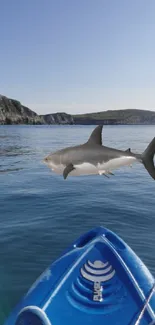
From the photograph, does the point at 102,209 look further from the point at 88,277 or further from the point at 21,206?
the point at 88,277

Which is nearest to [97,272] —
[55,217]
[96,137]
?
[96,137]

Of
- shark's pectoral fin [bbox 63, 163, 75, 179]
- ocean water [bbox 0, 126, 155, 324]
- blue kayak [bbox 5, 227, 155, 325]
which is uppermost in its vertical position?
shark's pectoral fin [bbox 63, 163, 75, 179]

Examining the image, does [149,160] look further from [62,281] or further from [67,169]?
[62,281]

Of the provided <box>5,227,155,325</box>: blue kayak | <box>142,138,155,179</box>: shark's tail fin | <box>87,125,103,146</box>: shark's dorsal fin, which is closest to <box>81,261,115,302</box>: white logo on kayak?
<box>5,227,155,325</box>: blue kayak

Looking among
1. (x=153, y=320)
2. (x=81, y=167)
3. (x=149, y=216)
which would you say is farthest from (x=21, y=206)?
(x=81, y=167)

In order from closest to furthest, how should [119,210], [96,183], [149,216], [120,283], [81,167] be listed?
[81,167] → [120,283] → [149,216] → [119,210] → [96,183]

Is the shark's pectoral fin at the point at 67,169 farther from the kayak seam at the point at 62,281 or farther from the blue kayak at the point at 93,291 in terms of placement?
the kayak seam at the point at 62,281

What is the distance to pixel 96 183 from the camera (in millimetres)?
23922

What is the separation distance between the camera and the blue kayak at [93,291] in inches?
244

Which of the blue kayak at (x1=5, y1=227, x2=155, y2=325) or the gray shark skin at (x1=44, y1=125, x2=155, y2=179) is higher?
the gray shark skin at (x1=44, y1=125, x2=155, y2=179)

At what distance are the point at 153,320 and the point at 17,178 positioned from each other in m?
20.4

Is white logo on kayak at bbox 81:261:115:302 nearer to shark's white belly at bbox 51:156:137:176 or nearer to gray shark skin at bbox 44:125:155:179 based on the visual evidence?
gray shark skin at bbox 44:125:155:179

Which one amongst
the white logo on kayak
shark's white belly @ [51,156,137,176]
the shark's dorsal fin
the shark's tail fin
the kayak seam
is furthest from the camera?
the white logo on kayak

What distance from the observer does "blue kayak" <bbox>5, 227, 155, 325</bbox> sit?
20.3ft
